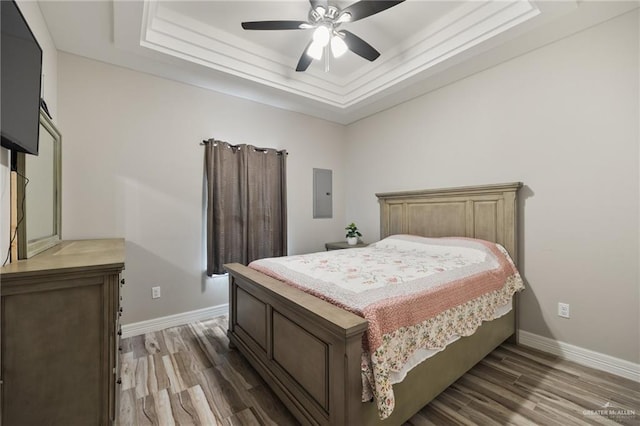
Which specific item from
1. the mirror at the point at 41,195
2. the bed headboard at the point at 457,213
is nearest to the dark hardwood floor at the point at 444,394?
the bed headboard at the point at 457,213

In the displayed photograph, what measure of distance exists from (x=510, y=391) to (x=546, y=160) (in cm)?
192

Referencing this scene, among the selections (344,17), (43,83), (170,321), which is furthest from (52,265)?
(344,17)

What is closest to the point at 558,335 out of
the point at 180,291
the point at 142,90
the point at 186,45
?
the point at 180,291

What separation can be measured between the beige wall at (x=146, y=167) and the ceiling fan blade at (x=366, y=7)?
77.8 inches

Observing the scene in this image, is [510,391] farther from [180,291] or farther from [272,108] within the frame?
[272,108]

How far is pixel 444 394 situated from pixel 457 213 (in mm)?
1802

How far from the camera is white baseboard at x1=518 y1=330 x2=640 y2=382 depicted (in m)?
2.08

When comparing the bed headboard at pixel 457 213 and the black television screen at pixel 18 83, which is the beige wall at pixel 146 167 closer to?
the black television screen at pixel 18 83

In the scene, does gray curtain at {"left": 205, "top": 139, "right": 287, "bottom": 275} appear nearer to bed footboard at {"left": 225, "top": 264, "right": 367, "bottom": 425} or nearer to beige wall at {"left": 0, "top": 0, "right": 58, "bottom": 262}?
bed footboard at {"left": 225, "top": 264, "right": 367, "bottom": 425}

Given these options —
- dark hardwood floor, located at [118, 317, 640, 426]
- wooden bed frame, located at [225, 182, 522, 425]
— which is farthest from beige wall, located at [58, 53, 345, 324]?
wooden bed frame, located at [225, 182, 522, 425]

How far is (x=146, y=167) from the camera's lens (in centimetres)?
294

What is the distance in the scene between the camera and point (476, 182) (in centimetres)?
299

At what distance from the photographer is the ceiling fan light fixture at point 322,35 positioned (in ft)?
7.06

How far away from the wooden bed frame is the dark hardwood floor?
0.46 ft
